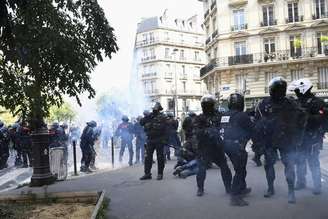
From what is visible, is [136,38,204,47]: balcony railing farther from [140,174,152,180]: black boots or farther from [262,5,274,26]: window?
[140,174,152,180]: black boots

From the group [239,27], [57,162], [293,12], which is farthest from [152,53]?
→ [57,162]

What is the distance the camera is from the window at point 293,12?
36.0m

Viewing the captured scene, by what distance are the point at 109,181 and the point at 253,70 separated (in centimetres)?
2970

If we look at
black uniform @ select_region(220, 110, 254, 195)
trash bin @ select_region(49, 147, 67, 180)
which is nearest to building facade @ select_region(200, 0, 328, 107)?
trash bin @ select_region(49, 147, 67, 180)

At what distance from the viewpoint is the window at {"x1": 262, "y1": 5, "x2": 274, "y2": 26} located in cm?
3678

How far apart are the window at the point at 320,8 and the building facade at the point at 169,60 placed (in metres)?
35.7

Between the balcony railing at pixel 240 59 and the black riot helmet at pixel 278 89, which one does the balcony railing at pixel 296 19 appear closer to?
the balcony railing at pixel 240 59

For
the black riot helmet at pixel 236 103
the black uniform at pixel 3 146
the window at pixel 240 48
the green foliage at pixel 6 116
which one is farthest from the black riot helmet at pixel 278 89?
the window at pixel 240 48

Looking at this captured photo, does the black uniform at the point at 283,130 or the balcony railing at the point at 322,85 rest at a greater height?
the balcony railing at the point at 322,85

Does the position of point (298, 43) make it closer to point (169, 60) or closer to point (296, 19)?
point (296, 19)

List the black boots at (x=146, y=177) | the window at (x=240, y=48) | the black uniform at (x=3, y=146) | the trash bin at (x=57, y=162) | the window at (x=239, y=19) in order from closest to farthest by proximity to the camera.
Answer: the black boots at (x=146, y=177) < the trash bin at (x=57, y=162) < the black uniform at (x=3, y=146) < the window at (x=239, y=19) < the window at (x=240, y=48)

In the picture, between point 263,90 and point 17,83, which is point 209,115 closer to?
point 17,83

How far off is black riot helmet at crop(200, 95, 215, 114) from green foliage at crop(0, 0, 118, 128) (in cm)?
176

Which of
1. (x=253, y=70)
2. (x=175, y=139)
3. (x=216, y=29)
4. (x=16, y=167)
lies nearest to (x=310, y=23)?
(x=253, y=70)
